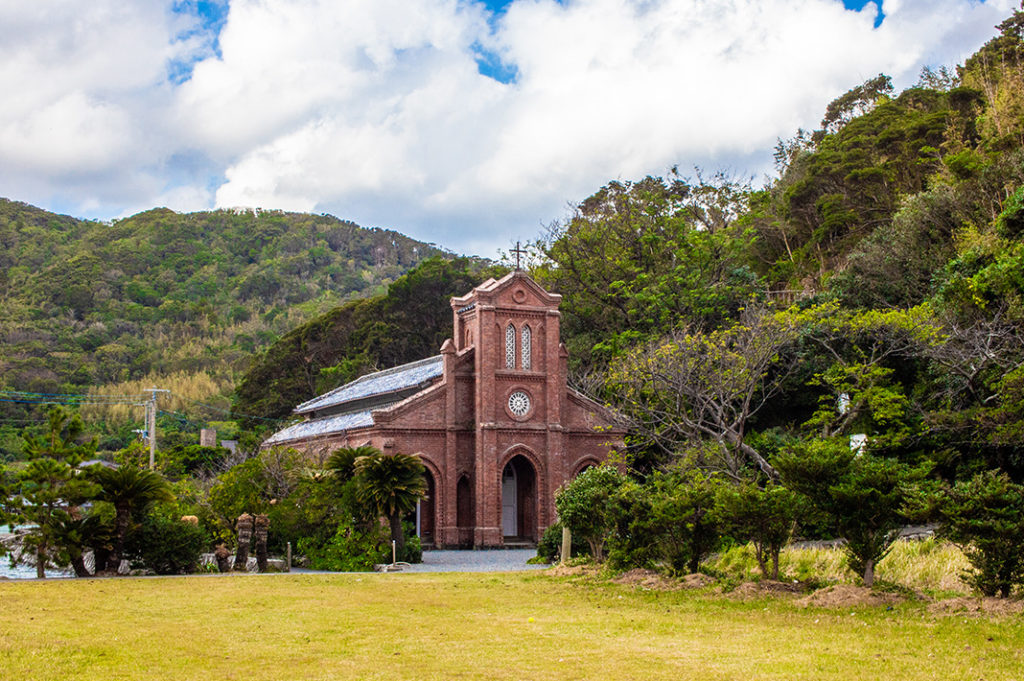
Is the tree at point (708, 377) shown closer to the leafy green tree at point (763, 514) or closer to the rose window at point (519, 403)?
the rose window at point (519, 403)

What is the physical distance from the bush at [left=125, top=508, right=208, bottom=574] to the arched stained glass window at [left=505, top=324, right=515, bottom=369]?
1607 centimetres

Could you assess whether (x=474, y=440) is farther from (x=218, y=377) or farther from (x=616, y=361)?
(x=218, y=377)

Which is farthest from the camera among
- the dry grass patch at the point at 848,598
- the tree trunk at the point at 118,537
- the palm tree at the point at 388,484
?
the palm tree at the point at 388,484

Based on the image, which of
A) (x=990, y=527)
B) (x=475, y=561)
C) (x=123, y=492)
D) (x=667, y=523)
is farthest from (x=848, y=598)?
(x=475, y=561)

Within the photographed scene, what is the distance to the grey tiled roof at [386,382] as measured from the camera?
37.7 m

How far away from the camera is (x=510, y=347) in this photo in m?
36.3

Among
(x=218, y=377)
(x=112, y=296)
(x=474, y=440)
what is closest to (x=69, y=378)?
(x=218, y=377)

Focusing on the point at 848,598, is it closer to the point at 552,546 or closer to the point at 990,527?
the point at 990,527

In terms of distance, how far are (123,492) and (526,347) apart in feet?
60.8

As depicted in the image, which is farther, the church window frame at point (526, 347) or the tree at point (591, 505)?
the church window frame at point (526, 347)

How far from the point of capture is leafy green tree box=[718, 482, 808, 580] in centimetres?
1513

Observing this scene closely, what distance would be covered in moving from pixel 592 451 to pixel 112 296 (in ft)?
224

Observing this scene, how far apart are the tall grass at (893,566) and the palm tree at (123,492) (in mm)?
12166

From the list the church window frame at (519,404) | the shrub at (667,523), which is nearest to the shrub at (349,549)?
the shrub at (667,523)
